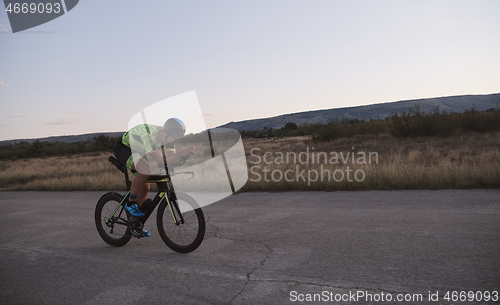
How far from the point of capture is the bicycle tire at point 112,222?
209 inches

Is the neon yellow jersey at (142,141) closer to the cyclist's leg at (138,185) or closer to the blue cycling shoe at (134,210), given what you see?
the cyclist's leg at (138,185)

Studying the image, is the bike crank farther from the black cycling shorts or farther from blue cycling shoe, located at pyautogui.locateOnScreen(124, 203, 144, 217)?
the black cycling shorts

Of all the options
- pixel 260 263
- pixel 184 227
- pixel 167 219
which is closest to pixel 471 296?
pixel 260 263

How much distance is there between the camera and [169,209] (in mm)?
4832

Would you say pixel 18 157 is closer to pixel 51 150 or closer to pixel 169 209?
pixel 51 150

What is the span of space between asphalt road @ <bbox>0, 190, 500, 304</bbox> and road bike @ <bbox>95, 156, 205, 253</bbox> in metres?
0.18

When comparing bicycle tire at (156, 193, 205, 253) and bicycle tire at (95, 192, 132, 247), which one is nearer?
bicycle tire at (156, 193, 205, 253)

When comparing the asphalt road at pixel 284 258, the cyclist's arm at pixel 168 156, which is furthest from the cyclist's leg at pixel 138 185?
the asphalt road at pixel 284 258

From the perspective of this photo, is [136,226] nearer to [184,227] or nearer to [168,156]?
[184,227]

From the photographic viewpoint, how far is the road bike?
4.65 m

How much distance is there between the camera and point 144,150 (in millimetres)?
4785

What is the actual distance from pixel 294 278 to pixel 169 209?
6.62ft

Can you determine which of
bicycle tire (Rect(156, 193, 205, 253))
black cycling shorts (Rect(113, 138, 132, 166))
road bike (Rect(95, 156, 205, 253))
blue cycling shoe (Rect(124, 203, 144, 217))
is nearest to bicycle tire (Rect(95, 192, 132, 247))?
road bike (Rect(95, 156, 205, 253))

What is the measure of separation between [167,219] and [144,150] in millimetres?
980
